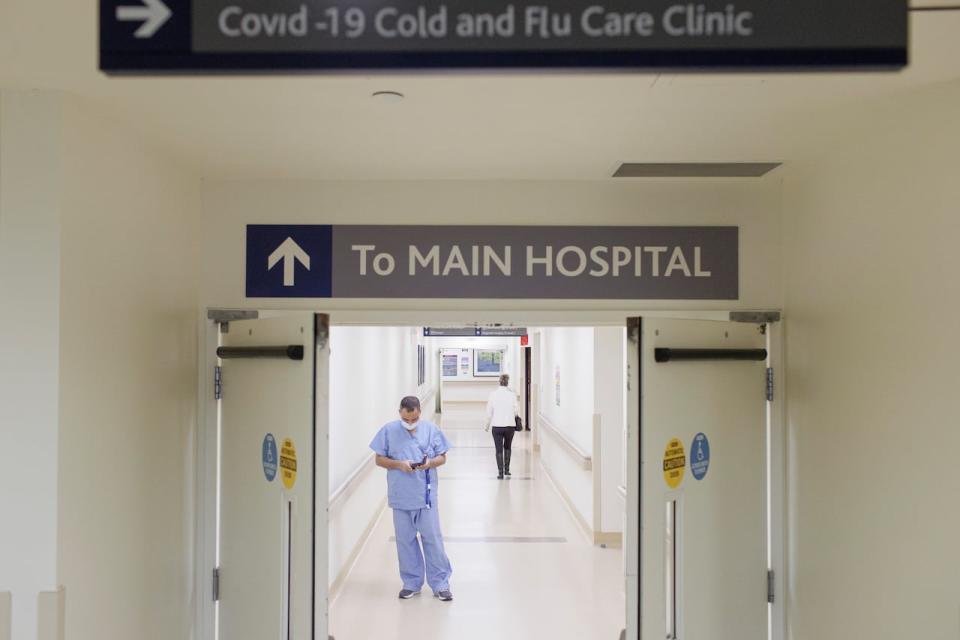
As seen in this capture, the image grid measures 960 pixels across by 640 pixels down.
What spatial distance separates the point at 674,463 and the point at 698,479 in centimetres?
16

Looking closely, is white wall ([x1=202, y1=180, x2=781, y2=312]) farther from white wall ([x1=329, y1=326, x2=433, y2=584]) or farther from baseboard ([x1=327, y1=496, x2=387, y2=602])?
baseboard ([x1=327, y1=496, x2=387, y2=602])

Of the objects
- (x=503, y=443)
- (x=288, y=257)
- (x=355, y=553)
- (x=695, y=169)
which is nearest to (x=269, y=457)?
(x=288, y=257)

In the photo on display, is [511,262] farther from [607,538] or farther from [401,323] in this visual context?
[607,538]

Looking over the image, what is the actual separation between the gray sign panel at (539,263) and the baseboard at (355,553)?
9.74ft

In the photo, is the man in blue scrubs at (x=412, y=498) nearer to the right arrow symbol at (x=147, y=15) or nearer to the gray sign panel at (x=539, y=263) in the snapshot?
the gray sign panel at (x=539, y=263)

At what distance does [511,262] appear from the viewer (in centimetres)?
320

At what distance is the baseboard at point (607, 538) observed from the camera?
677 cm

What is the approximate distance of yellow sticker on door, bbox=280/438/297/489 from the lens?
9.51 ft

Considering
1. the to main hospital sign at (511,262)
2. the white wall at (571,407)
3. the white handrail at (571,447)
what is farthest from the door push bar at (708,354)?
the white handrail at (571,447)

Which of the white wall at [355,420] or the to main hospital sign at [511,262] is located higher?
the to main hospital sign at [511,262]

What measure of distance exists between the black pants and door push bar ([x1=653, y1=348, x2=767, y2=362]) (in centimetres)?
765

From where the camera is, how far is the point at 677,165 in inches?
118

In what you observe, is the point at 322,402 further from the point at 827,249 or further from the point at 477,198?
the point at 827,249

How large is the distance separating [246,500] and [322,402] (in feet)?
2.01
